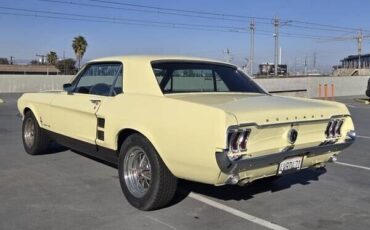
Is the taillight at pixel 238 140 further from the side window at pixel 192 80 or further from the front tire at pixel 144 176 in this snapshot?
the side window at pixel 192 80

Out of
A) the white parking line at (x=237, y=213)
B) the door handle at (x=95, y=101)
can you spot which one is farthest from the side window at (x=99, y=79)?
the white parking line at (x=237, y=213)

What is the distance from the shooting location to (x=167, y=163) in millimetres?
4691

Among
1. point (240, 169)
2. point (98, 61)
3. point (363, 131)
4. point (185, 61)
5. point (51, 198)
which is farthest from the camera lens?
point (363, 131)

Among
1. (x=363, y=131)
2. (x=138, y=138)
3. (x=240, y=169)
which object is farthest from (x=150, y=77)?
(x=363, y=131)

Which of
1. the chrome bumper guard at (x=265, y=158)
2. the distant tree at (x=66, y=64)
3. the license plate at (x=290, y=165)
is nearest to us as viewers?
the chrome bumper guard at (x=265, y=158)

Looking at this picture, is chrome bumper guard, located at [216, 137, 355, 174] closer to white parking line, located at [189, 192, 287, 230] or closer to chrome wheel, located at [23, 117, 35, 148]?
white parking line, located at [189, 192, 287, 230]

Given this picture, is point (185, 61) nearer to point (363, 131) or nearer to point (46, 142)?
point (46, 142)

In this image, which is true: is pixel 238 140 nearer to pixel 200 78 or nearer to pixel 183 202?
pixel 183 202

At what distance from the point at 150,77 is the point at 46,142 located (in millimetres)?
3094

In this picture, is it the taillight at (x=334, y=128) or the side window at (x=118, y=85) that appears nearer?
the taillight at (x=334, y=128)

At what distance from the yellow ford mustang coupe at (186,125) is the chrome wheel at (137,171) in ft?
0.04

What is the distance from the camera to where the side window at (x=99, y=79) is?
19.1ft

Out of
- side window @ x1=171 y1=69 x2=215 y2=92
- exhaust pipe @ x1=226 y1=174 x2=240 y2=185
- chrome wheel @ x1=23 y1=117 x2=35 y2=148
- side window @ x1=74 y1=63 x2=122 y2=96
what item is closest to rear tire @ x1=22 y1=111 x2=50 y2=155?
chrome wheel @ x1=23 y1=117 x2=35 y2=148

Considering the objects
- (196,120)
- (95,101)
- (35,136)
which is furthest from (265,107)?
(35,136)
